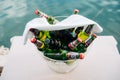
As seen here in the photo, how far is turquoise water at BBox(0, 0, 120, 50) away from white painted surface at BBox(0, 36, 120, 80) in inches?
44.6

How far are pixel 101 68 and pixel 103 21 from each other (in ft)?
4.49

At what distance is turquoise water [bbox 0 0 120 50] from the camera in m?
2.38

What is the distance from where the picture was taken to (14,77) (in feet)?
3.54

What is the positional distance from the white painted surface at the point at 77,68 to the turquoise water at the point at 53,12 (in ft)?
3.72

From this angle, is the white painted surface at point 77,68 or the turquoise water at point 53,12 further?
the turquoise water at point 53,12

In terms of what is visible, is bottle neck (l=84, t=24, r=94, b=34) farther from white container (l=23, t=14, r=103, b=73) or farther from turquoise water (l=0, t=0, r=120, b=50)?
turquoise water (l=0, t=0, r=120, b=50)

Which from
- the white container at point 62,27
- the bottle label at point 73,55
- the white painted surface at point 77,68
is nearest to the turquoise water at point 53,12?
the white painted surface at point 77,68

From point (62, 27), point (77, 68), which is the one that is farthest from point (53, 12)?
point (62, 27)

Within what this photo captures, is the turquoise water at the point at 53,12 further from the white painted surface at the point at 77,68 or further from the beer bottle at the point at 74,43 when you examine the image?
the beer bottle at the point at 74,43

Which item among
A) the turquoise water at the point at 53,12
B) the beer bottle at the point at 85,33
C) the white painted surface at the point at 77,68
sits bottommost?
the white painted surface at the point at 77,68

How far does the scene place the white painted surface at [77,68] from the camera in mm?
1064

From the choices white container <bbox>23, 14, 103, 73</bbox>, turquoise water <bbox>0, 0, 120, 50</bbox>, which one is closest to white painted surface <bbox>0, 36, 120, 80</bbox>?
white container <bbox>23, 14, 103, 73</bbox>

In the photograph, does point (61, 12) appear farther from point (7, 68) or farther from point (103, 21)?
point (7, 68)

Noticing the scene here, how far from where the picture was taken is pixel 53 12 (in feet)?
8.28
